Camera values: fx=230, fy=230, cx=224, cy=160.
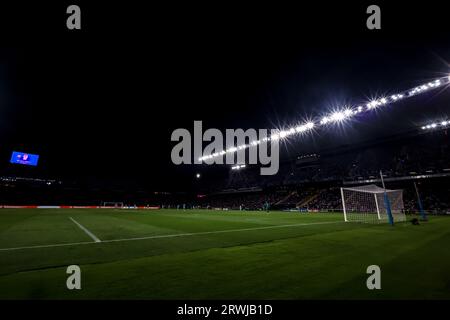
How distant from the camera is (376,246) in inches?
267

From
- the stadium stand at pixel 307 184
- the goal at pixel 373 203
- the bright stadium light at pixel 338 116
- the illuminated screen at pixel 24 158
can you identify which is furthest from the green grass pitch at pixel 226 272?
the illuminated screen at pixel 24 158

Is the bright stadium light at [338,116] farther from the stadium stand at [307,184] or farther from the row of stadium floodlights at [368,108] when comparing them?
the stadium stand at [307,184]

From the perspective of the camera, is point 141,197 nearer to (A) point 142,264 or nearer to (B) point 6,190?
(B) point 6,190

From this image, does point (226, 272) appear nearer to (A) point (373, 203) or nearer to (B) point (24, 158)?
(A) point (373, 203)

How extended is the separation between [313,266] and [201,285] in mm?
2385

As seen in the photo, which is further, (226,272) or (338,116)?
(338,116)

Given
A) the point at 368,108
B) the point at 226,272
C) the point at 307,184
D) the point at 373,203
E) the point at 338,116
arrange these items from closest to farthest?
the point at 226,272
the point at 368,108
the point at 338,116
the point at 373,203
the point at 307,184

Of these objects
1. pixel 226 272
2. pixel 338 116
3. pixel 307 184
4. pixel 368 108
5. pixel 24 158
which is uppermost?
pixel 24 158

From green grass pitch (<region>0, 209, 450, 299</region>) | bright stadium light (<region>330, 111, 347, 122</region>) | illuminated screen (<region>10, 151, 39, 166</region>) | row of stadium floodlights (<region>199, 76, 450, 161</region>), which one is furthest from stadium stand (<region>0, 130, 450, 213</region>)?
green grass pitch (<region>0, 209, 450, 299</region>)

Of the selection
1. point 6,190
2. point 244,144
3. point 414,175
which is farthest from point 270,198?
point 6,190

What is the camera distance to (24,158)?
4278cm

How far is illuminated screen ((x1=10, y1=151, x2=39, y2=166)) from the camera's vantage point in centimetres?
4203

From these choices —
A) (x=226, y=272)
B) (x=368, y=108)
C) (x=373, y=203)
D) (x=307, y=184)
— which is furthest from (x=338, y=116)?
(x=307, y=184)

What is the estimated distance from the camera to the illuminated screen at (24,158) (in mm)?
42031
